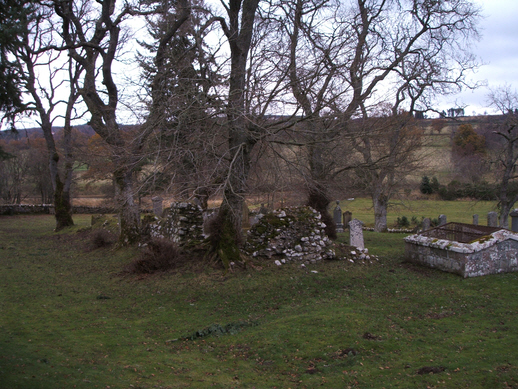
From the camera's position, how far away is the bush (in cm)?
1121

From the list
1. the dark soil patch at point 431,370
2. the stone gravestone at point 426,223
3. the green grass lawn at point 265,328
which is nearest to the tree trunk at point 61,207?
the green grass lawn at point 265,328

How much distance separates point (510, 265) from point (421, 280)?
7.32 feet

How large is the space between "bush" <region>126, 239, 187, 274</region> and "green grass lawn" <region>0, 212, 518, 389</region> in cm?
50

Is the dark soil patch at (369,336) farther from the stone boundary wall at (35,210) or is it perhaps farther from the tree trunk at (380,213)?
the stone boundary wall at (35,210)

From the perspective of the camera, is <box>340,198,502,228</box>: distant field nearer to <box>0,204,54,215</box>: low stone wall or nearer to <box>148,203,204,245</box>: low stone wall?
<box>148,203,204,245</box>: low stone wall

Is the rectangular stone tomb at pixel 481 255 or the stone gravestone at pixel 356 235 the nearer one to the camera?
the rectangular stone tomb at pixel 481 255

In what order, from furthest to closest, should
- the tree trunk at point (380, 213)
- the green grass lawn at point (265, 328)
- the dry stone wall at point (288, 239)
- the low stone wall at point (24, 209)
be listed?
the low stone wall at point (24, 209), the tree trunk at point (380, 213), the dry stone wall at point (288, 239), the green grass lawn at point (265, 328)

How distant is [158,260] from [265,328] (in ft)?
16.7

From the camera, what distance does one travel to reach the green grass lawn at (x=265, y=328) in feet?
16.6

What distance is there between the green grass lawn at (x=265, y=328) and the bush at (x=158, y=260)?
0.50 metres

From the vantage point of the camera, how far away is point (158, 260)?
11.2 m

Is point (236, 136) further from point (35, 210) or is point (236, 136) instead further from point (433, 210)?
point (35, 210)

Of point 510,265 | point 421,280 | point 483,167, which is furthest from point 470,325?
point 483,167

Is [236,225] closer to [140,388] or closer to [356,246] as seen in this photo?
[356,246]
